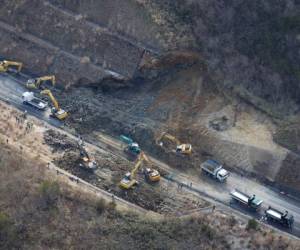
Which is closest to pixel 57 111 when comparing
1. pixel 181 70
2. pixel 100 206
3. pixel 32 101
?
pixel 32 101

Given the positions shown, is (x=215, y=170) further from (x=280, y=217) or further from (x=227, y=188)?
(x=280, y=217)

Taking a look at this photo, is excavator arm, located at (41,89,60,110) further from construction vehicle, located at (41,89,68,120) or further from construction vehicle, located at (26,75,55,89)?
construction vehicle, located at (26,75,55,89)

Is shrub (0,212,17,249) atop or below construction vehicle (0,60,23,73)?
below

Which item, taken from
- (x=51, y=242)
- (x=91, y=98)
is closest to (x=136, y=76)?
(x=91, y=98)

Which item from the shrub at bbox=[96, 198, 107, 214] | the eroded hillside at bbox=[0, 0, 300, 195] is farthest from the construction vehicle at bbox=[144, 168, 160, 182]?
the shrub at bbox=[96, 198, 107, 214]

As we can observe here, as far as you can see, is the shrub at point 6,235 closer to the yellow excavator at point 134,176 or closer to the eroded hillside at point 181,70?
the yellow excavator at point 134,176

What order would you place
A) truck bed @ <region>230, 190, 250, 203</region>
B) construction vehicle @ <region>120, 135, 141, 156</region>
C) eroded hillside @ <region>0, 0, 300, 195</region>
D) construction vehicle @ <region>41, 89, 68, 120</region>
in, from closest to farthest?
truck bed @ <region>230, 190, 250, 203</region> → construction vehicle @ <region>120, 135, 141, 156</region> → eroded hillside @ <region>0, 0, 300, 195</region> → construction vehicle @ <region>41, 89, 68, 120</region>

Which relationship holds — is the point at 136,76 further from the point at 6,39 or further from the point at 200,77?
the point at 6,39

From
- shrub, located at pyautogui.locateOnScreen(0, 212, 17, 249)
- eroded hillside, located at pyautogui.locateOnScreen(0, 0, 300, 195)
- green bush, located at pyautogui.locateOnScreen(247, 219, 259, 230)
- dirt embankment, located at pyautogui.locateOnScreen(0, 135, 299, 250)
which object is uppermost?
eroded hillside, located at pyautogui.locateOnScreen(0, 0, 300, 195)
